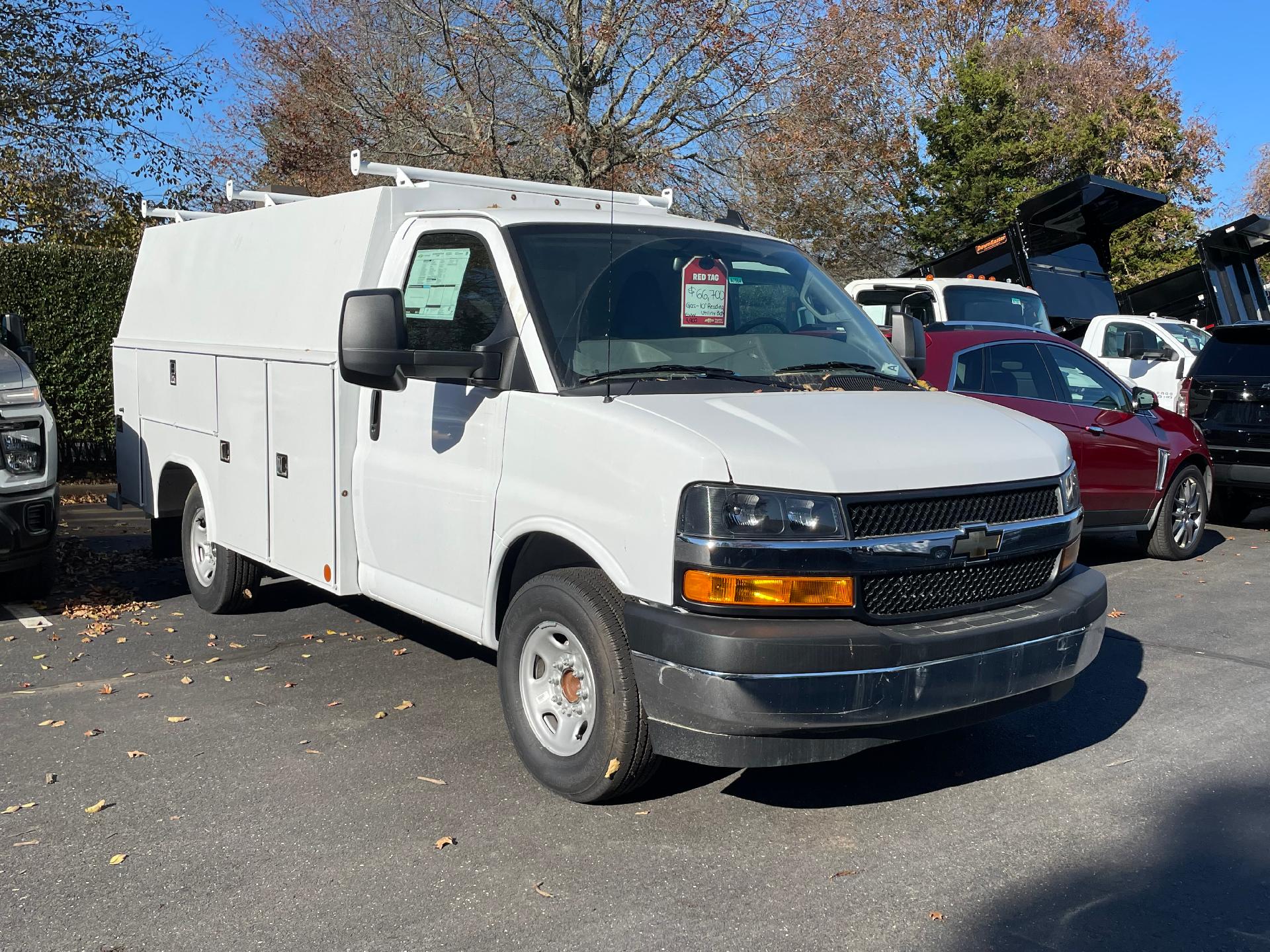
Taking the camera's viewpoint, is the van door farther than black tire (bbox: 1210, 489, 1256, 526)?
No

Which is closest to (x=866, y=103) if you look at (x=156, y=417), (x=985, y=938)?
(x=156, y=417)

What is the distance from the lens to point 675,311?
15.8ft

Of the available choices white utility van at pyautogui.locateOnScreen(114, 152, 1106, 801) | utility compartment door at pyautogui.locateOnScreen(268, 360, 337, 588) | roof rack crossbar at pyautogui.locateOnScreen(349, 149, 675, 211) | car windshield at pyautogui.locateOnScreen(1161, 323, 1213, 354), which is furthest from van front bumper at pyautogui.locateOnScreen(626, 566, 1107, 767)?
car windshield at pyautogui.locateOnScreen(1161, 323, 1213, 354)

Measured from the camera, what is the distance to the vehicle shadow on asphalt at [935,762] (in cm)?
452

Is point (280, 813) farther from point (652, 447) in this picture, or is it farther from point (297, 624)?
point (297, 624)

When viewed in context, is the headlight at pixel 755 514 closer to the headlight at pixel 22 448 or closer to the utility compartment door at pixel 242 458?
the utility compartment door at pixel 242 458

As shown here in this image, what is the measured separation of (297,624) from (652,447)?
3877 mm

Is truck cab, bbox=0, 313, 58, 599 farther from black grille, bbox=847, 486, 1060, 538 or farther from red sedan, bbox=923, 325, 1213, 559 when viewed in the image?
red sedan, bbox=923, 325, 1213, 559

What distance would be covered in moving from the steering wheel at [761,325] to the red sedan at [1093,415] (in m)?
3.78

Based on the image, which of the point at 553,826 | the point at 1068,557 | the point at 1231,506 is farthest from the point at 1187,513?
the point at 553,826

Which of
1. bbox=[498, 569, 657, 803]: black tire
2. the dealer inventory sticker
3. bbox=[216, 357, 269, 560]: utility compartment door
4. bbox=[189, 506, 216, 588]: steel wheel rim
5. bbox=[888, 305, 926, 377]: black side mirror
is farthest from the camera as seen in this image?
bbox=[189, 506, 216, 588]: steel wheel rim

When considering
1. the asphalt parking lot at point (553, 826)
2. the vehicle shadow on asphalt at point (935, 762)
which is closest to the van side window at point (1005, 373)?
the asphalt parking lot at point (553, 826)

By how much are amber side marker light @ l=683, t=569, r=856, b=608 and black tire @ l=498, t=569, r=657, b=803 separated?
0.38 m

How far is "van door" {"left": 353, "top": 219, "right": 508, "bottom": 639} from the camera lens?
4.71 meters
